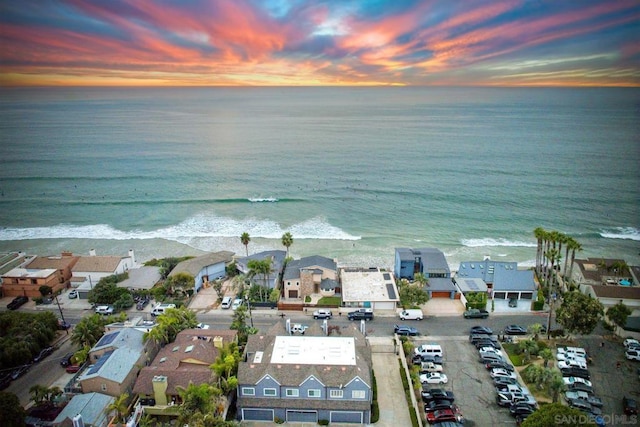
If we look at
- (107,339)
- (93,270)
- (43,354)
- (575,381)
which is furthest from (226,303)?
(575,381)

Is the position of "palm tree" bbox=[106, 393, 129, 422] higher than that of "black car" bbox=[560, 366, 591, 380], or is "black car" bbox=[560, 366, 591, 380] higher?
"palm tree" bbox=[106, 393, 129, 422]

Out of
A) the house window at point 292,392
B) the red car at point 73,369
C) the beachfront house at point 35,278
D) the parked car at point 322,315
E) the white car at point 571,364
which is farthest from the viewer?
the beachfront house at point 35,278

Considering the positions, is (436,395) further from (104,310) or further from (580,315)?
(104,310)

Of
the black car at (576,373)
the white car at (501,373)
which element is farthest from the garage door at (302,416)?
the black car at (576,373)

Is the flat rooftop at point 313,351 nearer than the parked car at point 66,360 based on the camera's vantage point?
Yes

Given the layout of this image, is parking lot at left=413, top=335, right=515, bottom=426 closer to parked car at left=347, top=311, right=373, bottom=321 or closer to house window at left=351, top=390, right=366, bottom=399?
parked car at left=347, top=311, right=373, bottom=321

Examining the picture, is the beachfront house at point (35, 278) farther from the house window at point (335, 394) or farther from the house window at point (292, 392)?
the house window at point (335, 394)

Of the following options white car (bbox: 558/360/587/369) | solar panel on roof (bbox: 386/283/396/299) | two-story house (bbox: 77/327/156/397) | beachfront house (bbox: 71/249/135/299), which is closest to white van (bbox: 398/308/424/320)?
solar panel on roof (bbox: 386/283/396/299)

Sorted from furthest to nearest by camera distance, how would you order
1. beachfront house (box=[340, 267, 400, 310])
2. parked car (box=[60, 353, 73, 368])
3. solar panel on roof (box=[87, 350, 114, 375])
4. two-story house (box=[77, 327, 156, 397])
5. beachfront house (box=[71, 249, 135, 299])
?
beachfront house (box=[71, 249, 135, 299])
beachfront house (box=[340, 267, 400, 310])
parked car (box=[60, 353, 73, 368])
solar panel on roof (box=[87, 350, 114, 375])
two-story house (box=[77, 327, 156, 397])
